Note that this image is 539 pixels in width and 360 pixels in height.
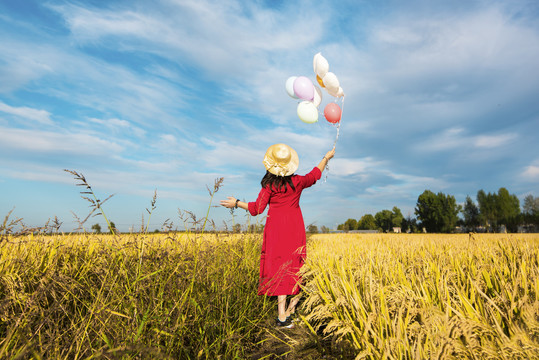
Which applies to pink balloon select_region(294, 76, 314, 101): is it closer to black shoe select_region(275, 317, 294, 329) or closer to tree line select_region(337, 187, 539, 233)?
black shoe select_region(275, 317, 294, 329)

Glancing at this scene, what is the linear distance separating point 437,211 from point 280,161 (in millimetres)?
68356

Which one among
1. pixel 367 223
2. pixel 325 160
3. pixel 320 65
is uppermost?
pixel 320 65

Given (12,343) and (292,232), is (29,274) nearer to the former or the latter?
(12,343)

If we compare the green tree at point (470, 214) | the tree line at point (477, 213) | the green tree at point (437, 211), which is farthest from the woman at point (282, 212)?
the green tree at point (470, 214)

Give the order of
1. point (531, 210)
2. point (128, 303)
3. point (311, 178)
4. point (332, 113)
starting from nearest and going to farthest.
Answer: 1. point (128, 303)
2. point (311, 178)
3. point (332, 113)
4. point (531, 210)

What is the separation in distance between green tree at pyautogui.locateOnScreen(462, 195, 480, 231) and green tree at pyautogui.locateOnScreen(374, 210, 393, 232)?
67.8 feet

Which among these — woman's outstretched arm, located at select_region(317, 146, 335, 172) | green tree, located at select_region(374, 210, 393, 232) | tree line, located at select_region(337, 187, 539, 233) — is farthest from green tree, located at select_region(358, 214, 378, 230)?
woman's outstretched arm, located at select_region(317, 146, 335, 172)

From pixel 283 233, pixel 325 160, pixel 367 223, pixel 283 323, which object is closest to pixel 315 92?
pixel 325 160

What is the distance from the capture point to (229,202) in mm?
4004

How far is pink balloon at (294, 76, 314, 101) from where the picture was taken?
5770mm

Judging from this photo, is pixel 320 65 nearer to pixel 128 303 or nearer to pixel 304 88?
pixel 304 88

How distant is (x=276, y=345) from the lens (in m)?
3.10

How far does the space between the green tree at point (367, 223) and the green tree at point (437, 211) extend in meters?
25.5

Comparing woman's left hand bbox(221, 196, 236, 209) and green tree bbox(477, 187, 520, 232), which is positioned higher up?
green tree bbox(477, 187, 520, 232)
